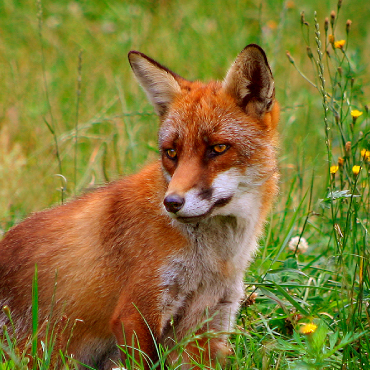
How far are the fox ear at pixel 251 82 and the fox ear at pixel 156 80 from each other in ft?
1.57

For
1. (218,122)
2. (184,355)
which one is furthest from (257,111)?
(184,355)

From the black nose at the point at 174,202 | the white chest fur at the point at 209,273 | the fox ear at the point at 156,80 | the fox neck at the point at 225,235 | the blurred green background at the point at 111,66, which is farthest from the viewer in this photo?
the blurred green background at the point at 111,66

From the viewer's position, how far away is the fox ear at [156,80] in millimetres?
4480

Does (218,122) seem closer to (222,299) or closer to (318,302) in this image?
(222,299)

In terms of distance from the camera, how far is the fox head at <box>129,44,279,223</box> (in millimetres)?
3922

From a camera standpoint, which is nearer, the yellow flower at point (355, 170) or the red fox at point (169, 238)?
the red fox at point (169, 238)

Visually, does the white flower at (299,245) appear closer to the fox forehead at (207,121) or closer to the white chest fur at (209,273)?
the white chest fur at (209,273)

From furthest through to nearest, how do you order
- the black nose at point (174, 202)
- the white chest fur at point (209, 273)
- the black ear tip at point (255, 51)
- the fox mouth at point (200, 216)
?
the white chest fur at point (209, 273), the black ear tip at point (255, 51), the fox mouth at point (200, 216), the black nose at point (174, 202)

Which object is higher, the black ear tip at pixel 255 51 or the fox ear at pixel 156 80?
the black ear tip at pixel 255 51

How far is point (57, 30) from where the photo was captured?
457 inches

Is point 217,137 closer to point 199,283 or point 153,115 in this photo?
point 199,283

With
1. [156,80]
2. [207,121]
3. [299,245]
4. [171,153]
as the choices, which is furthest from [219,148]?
[299,245]

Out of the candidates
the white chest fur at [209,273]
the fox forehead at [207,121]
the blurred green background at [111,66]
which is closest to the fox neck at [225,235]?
the white chest fur at [209,273]

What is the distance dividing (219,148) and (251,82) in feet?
2.07
